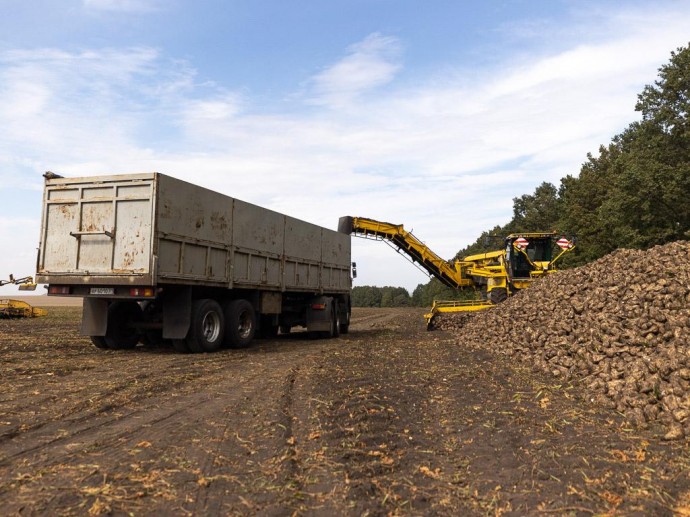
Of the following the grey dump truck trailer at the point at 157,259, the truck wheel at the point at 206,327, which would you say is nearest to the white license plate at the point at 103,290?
the grey dump truck trailer at the point at 157,259

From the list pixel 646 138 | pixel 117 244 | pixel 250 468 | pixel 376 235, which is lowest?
pixel 250 468

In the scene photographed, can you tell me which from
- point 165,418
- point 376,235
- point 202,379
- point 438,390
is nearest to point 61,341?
point 202,379

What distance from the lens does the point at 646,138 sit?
3519 cm

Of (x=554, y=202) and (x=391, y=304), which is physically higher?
(x=554, y=202)

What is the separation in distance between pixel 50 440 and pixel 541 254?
18718mm

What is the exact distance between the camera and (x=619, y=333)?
774 centimetres

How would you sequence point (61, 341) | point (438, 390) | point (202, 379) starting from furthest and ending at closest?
point (61, 341) → point (202, 379) → point (438, 390)

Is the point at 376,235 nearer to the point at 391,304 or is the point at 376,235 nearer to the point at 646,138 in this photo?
the point at 646,138

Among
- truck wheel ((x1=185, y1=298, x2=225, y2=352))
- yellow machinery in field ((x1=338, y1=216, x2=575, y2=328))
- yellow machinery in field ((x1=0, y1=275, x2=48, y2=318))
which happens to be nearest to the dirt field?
truck wheel ((x1=185, y1=298, x2=225, y2=352))

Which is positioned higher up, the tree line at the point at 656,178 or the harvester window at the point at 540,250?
the tree line at the point at 656,178

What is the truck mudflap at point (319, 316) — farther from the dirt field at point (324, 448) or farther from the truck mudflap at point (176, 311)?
the dirt field at point (324, 448)

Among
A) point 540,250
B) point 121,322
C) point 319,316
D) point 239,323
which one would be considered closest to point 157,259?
point 121,322

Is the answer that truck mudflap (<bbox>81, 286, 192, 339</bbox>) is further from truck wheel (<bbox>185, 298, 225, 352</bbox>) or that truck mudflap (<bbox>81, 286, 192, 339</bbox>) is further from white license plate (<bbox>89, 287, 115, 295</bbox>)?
white license plate (<bbox>89, 287, 115, 295</bbox>)

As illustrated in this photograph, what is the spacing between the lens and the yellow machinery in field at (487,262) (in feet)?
61.8
